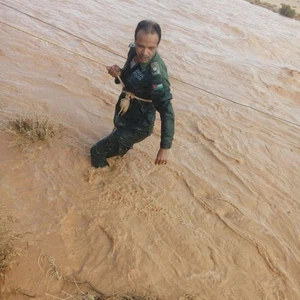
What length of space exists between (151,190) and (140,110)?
800 mm

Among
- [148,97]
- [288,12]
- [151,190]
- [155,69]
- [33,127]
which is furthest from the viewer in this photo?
[288,12]

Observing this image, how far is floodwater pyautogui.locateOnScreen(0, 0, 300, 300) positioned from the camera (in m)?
2.48

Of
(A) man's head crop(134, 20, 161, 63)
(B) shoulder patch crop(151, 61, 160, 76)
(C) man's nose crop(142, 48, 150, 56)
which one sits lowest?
(B) shoulder patch crop(151, 61, 160, 76)

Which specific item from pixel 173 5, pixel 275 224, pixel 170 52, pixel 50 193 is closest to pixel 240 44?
pixel 170 52

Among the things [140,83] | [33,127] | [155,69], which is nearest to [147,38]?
[155,69]

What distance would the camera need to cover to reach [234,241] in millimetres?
2930

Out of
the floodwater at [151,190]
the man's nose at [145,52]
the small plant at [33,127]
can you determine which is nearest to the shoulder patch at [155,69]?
the man's nose at [145,52]

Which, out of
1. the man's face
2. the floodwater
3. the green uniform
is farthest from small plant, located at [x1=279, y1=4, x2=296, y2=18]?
the man's face

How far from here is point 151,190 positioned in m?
3.28

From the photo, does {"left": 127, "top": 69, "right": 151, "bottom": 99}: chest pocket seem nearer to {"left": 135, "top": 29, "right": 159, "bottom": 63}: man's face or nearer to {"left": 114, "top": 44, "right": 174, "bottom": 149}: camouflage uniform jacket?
{"left": 114, "top": 44, "right": 174, "bottom": 149}: camouflage uniform jacket

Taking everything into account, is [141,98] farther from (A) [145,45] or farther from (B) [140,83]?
(A) [145,45]

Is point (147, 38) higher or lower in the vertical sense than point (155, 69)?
higher

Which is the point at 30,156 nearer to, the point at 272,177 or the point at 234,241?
the point at 234,241

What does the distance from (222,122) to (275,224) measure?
1.95 m
